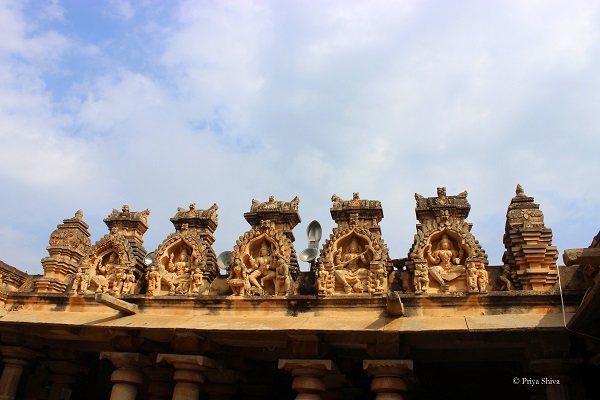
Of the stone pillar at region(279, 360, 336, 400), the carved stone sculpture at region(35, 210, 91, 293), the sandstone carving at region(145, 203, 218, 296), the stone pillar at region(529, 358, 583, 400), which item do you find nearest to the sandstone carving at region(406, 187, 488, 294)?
the stone pillar at region(529, 358, 583, 400)

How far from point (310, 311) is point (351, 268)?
125cm

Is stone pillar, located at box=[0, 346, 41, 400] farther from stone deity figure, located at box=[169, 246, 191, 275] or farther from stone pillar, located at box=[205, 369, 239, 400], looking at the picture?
stone pillar, located at box=[205, 369, 239, 400]

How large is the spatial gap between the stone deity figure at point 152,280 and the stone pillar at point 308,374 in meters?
3.56

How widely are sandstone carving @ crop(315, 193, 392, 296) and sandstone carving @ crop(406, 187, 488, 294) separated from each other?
0.68 metres

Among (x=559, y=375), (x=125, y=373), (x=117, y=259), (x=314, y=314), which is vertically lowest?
(x=125, y=373)

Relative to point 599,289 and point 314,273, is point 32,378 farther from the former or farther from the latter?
point 599,289

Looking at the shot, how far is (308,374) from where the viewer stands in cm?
949

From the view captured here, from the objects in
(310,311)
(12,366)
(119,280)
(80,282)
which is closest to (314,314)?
(310,311)

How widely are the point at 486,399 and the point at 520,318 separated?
4019mm

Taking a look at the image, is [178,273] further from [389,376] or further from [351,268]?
[389,376]

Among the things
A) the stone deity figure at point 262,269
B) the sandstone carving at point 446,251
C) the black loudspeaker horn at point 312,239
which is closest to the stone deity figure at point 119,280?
the stone deity figure at point 262,269

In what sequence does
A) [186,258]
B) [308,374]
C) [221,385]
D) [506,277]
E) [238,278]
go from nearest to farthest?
[308,374]
[506,277]
[238,278]
[221,385]
[186,258]

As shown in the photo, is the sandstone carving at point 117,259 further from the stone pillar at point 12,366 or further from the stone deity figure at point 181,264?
Result: the stone pillar at point 12,366

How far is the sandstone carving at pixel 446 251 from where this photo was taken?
10055 mm
